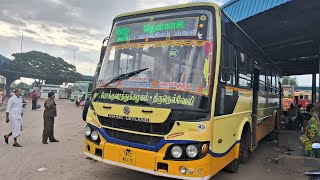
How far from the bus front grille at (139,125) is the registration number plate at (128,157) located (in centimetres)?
36

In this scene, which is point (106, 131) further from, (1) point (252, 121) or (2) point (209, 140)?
(1) point (252, 121)

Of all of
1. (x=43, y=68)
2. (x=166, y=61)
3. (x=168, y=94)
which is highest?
(x=43, y=68)

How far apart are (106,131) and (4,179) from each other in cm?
214

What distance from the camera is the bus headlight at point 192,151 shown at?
14.1 feet

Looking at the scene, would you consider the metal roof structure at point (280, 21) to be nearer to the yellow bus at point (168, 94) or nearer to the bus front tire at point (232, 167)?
the yellow bus at point (168, 94)

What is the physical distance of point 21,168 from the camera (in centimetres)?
616

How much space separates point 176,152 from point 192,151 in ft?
0.76

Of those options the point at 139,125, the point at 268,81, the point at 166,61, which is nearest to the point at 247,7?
the point at 268,81

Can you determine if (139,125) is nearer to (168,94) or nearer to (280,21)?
(168,94)

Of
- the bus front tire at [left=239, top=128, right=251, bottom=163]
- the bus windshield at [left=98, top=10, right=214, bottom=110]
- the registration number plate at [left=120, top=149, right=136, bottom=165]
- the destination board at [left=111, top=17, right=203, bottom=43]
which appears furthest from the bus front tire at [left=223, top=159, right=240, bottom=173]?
the destination board at [left=111, top=17, right=203, bottom=43]

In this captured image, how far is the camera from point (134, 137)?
4703mm

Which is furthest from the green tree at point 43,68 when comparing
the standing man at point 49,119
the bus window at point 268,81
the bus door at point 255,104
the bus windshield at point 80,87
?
the bus door at point 255,104

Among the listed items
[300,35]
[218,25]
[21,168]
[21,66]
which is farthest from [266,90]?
[21,66]

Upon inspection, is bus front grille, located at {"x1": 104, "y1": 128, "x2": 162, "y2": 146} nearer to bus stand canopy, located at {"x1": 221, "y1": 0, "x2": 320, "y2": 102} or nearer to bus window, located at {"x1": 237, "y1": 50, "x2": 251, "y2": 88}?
bus window, located at {"x1": 237, "y1": 50, "x2": 251, "y2": 88}
